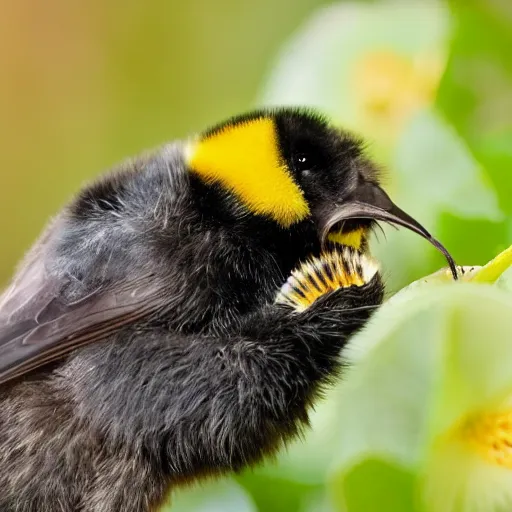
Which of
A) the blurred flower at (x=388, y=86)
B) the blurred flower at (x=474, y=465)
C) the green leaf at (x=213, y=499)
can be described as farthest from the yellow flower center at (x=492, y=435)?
the blurred flower at (x=388, y=86)

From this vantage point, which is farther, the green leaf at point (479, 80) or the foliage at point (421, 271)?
the green leaf at point (479, 80)

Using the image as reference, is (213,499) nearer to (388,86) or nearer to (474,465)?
(474,465)

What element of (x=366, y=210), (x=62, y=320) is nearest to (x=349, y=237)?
(x=366, y=210)

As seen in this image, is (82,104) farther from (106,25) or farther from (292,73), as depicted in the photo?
(292,73)

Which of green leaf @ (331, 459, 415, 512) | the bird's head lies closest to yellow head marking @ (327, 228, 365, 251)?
the bird's head

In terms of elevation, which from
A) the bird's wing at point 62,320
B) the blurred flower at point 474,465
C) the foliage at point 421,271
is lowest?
the blurred flower at point 474,465

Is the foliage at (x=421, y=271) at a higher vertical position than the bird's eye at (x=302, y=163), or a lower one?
lower

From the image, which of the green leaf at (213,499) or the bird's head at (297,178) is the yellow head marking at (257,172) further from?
the green leaf at (213,499)

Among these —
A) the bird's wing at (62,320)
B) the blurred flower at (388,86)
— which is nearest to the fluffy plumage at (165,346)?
the bird's wing at (62,320)
